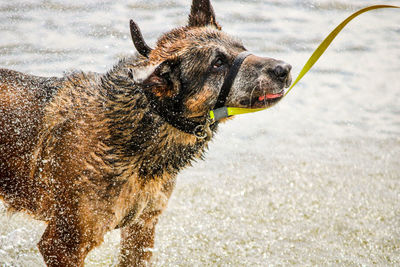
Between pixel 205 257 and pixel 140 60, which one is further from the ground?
pixel 140 60

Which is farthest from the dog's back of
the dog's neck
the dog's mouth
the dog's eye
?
the dog's mouth

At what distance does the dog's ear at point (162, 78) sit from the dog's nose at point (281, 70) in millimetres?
715

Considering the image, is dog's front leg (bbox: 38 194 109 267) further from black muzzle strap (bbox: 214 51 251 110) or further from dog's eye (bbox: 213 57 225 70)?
dog's eye (bbox: 213 57 225 70)

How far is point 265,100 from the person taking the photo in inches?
142

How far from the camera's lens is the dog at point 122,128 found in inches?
140

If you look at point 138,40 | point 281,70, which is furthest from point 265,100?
point 138,40

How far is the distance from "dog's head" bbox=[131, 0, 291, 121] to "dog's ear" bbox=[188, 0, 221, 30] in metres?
0.31

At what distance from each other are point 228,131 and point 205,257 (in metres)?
3.24

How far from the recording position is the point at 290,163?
739 cm

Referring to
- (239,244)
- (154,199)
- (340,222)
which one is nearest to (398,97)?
(340,222)

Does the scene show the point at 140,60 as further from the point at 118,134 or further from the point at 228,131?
the point at 228,131

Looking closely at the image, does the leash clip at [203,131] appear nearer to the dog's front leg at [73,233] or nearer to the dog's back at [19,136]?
the dog's front leg at [73,233]

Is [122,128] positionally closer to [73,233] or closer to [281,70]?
[73,233]

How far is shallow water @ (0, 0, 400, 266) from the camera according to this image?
5.38 m
